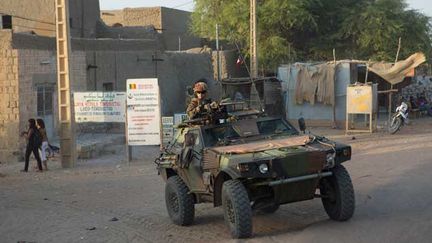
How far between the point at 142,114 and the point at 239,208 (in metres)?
9.77

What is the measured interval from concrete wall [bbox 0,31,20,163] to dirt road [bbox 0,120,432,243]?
3.31 meters

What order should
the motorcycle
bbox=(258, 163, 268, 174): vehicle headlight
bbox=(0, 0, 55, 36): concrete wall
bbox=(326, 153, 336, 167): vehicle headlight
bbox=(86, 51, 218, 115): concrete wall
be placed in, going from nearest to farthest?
bbox=(258, 163, 268, 174): vehicle headlight, bbox=(326, 153, 336, 167): vehicle headlight, the motorcycle, bbox=(86, 51, 218, 115): concrete wall, bbox=(0, 0, 55, 36): concrete wall

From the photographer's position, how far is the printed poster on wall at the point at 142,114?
16234mm

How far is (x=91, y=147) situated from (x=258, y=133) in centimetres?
1055

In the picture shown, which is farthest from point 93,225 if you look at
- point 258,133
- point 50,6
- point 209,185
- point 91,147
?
point 50,6

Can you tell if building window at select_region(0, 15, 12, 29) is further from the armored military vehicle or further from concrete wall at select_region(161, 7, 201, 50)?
the armored military vehicle

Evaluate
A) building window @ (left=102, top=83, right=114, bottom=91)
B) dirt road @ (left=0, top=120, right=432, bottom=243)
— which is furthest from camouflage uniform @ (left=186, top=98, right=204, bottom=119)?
building window @ (left=102, top=83, right=114, bottom=91)

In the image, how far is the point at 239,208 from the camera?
6859 mm

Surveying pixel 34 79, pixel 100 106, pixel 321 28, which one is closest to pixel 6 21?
pixel 34 79

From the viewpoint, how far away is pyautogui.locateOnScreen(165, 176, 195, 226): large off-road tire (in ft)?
27.0

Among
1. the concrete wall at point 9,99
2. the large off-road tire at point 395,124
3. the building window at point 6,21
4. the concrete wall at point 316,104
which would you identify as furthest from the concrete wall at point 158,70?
the large off-road tire at point 395,124

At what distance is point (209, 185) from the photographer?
25.0 ft

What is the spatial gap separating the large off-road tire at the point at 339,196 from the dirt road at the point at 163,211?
0.45 feet

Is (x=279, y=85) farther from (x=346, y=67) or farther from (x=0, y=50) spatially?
(x=0, y=50)
